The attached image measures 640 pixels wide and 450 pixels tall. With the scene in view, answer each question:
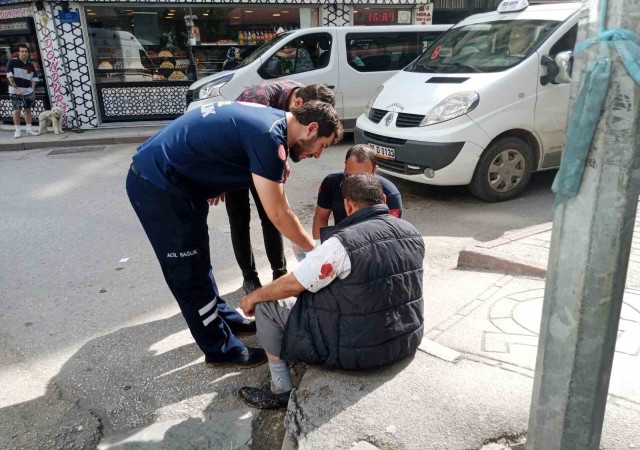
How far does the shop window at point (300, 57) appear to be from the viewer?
27.7 feet

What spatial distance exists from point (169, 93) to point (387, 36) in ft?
17.1

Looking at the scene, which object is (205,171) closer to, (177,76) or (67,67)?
(67,67)

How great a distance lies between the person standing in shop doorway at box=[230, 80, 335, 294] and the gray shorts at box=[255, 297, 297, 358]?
1.03 m

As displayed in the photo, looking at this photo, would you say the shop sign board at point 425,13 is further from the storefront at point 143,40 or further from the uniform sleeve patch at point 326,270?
the uniform sleeve patch at point 326,270

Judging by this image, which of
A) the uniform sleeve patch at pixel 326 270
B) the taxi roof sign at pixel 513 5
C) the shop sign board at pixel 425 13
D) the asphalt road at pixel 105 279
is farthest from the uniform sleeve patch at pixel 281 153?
the shop sign board at pixel 425 13

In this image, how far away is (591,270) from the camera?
1426mm

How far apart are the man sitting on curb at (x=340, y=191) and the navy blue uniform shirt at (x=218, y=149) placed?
3.03ft

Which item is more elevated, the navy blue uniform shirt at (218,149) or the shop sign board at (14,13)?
the shop sign board at (14,13)

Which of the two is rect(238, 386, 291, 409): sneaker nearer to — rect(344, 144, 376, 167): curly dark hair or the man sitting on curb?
the man sitting on curb

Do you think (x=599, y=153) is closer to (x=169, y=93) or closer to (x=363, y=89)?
(x=363, y=89)

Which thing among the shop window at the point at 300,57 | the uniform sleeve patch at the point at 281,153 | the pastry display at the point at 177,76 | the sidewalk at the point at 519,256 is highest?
the shop window at the point at 300,57

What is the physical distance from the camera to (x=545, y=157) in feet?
18.3

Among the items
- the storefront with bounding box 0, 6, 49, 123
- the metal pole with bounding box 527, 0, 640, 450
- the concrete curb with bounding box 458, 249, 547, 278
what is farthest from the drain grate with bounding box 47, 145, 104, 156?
the metal pole with bounding box 527, 0, 640, 450

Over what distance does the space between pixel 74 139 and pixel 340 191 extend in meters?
8.48
